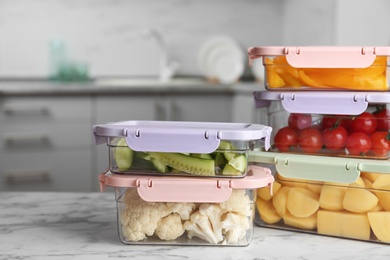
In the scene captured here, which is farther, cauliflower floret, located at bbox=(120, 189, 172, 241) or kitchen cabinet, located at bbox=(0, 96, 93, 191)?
kitchen cabinet, located at bbox=(0, 96, 93, 191)

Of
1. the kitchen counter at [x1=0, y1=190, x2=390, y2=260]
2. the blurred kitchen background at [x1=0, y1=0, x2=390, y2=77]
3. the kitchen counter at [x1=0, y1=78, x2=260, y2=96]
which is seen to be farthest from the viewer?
the blurred kitchen background at [x1=0, y1=0, x2=390, y2=77]

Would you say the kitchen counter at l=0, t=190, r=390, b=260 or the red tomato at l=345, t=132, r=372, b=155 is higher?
the red tomato at l=345, t=132, r=372, b=155

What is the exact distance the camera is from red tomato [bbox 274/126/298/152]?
1187 mm

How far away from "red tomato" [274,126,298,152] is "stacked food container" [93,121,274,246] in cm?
15

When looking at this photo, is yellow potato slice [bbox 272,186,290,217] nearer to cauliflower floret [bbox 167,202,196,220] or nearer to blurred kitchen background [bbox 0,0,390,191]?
cauliflower floret [bbox 167,202,196,220]

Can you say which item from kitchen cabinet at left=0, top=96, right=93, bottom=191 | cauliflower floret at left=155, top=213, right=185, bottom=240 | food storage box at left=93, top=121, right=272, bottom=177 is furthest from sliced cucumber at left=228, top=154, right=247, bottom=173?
kitchen cabinet at left=0, top=96, right=93, bottom=191

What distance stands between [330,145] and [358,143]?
50mm

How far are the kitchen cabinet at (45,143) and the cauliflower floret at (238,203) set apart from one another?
8.64 ft

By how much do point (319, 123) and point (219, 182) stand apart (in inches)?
10.2

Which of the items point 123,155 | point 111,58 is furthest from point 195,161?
point 111,58

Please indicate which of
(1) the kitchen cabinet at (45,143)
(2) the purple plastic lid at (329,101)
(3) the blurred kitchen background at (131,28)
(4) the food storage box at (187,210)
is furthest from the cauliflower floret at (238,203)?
(3) the blurred kitchen background at (131,28)

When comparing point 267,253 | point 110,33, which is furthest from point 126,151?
point 110,33

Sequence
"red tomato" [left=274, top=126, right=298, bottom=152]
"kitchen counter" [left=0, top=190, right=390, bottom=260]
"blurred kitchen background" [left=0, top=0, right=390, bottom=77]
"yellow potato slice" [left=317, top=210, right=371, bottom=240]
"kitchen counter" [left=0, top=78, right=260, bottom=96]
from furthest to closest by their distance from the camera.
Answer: "blurred kitchen background" [left=0, top=0, right=390, bottom=77] → "kitchen counter" [left=0, top=78, right=260, bottom=96] → "red tomato" [left=274, top=126, right=298, bottom=152] → "yellow potato slice" [left=317, top=210, right=371, bottom=240] → "kitchen counter" [left=0, top=190, right=390, bottom=260]

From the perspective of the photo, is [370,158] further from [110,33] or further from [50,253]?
[110,33]
